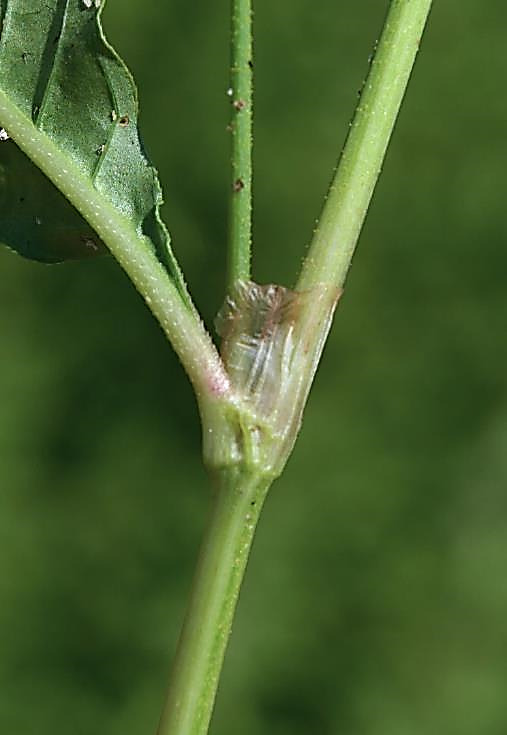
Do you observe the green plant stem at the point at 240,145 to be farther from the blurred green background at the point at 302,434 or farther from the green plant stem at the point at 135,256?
the blurred green background at the point at 302,434

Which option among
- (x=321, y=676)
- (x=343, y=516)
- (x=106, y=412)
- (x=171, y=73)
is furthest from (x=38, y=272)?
(x=321, y=676)

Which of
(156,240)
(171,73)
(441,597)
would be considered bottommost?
(156,240)

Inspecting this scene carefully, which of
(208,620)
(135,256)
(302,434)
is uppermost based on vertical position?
(302,434)

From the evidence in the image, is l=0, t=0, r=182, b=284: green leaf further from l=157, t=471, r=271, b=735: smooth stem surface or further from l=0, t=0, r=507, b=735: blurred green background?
l=0, t=0, r=507, b=735: blurred green background

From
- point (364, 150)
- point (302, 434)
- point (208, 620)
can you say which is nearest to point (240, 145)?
point (364, 150)

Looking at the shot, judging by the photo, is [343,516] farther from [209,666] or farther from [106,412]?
[209,666]

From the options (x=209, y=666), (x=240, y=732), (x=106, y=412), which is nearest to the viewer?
(x=209, y=666)

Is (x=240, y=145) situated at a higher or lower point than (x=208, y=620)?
higher

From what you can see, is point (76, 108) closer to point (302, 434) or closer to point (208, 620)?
point (208, 620)
